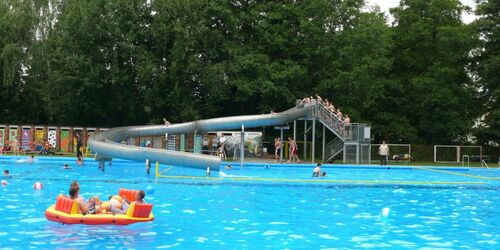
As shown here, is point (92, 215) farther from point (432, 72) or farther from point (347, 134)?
point (432, 72)

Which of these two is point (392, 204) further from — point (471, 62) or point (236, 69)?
point (471, 62)

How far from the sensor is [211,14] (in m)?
46.5

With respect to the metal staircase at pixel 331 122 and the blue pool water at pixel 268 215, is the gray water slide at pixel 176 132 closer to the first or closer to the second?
the metal staircase at pixel 331 122

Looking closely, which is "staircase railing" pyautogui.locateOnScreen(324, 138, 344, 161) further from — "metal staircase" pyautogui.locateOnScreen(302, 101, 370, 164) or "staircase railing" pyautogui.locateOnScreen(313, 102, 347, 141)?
"staircase railing" pyautogui.locateOnScreen(313, 102, 347, 141)

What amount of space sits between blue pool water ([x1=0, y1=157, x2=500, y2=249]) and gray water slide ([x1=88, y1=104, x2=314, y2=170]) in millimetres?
854

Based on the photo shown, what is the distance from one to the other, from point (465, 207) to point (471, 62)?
115ft

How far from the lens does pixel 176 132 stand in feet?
105

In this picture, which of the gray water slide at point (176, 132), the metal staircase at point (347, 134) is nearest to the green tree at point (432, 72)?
the metal staircase at point (347, 134)

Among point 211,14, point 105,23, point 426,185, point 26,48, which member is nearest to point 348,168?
point 426,185

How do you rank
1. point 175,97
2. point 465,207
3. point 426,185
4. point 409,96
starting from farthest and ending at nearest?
point 409,96 → point 175,97 → point 426,185 → point 465,207

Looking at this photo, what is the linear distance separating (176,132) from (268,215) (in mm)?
17555

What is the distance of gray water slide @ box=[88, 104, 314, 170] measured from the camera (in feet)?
76.4

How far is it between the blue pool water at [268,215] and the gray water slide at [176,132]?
854 millimetres

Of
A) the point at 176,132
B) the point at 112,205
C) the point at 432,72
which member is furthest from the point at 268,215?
the point at 432,72
